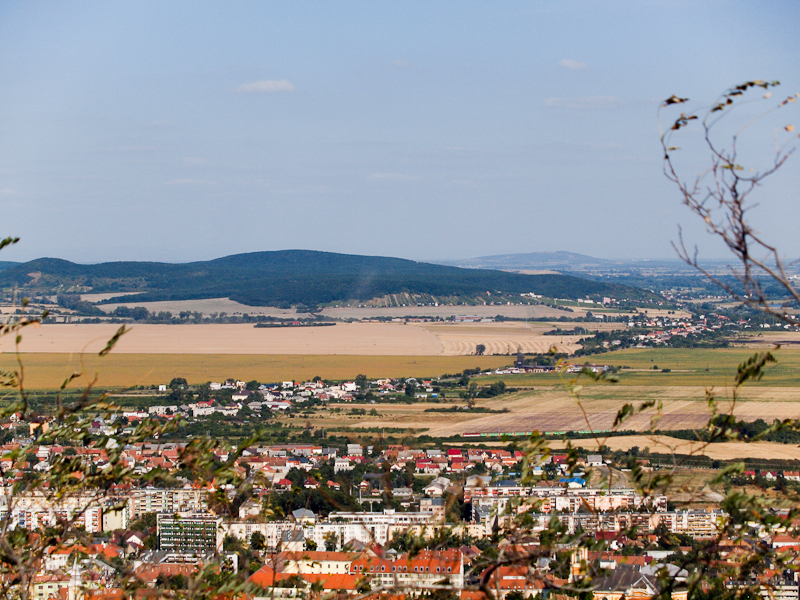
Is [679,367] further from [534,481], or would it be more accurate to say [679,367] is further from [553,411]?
[534,481]

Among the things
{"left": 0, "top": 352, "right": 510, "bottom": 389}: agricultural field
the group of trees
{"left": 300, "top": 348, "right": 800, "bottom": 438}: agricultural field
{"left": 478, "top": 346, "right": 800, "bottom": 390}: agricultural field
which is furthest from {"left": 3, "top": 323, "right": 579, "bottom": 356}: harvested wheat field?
the group of trees

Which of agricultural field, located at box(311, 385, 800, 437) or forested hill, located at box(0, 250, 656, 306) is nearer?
agricultural field, located at box(311, 385, 800, 437)

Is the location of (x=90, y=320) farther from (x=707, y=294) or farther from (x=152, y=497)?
(x=707, y=294)

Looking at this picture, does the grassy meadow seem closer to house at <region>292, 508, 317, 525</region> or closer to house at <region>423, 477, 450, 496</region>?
house at <region>423, 477, 450, 496</region>

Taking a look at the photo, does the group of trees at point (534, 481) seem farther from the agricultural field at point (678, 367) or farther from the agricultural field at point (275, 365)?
the agricultural field at point (275, 365)

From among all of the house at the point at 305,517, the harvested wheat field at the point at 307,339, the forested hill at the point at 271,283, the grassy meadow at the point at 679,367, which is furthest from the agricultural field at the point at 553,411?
the forested hill at the point at 271,283

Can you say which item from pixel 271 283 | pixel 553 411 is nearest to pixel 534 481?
pixel 553 411
